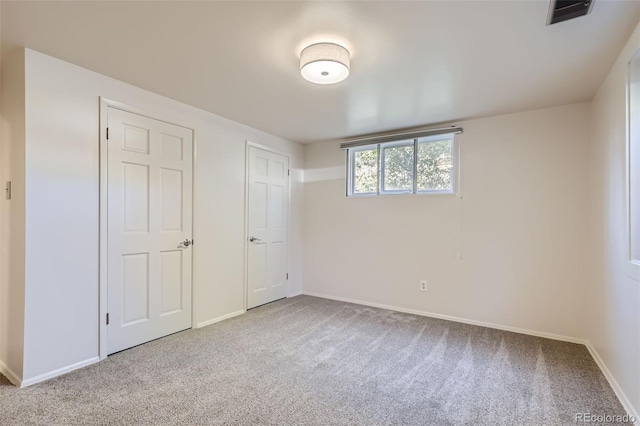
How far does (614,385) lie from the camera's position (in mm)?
2150

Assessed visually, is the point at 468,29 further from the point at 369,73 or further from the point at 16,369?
the point at 16,369

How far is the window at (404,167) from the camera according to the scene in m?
3.74

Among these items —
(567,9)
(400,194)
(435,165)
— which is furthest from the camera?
(400,194)

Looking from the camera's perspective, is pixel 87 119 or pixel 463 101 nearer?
pixel 87 119

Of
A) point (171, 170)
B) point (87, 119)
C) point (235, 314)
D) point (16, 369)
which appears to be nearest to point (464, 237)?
point (235, 314)

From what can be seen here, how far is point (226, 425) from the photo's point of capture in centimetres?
175

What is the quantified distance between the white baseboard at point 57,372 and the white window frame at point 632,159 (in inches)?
151

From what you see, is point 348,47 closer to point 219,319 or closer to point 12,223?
point 12,223

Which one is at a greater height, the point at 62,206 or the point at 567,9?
the point at 567,9

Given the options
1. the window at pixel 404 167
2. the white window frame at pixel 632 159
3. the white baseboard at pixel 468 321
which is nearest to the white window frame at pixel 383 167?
the window at pixel 404 167

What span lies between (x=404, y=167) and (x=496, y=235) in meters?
1.34

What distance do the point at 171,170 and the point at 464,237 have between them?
10.6 ft

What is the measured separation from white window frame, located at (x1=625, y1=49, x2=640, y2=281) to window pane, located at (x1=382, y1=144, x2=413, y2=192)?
2.12 metres

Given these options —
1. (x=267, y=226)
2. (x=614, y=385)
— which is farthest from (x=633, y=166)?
(x=267, y=226)
